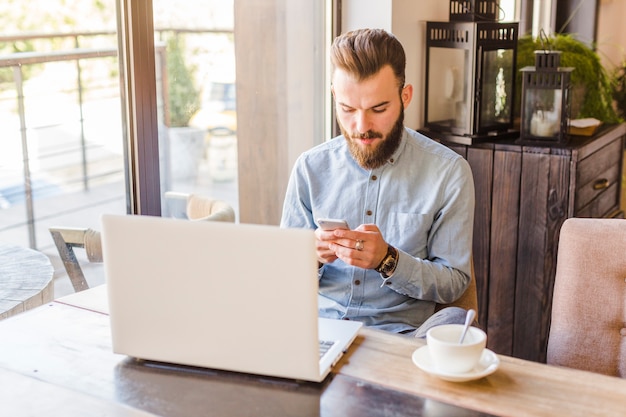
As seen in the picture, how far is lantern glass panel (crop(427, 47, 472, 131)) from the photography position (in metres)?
2.72

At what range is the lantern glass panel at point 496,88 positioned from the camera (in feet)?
8.96

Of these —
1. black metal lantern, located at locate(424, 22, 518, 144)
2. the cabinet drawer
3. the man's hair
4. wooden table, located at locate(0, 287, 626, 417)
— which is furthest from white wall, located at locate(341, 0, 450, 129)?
wooden table, located at locate(0, 287, 626, 417)

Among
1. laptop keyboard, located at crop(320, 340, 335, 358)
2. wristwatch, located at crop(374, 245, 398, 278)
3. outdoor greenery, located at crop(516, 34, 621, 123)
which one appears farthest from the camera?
outdoor greenery, located at crop(516, 34, 621, 123)

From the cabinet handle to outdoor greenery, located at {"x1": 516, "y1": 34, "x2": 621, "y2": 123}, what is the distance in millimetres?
270

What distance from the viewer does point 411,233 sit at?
6.29 feet

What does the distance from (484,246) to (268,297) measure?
1.64 metres

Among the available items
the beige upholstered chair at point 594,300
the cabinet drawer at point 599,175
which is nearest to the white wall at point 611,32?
the cabinet drawer at point 599,175

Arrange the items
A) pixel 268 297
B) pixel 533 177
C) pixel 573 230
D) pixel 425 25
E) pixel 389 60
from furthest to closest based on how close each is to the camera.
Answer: pixel 425 25, pixel 533 177, pixel 389 60, pixel 573 230, pixel 268 297

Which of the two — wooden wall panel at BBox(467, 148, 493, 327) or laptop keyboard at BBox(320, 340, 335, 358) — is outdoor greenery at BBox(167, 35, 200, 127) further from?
laptop keyboard at BBox(320, 340, 335, 358)

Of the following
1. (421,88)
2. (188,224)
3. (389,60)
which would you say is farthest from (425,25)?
(188,224)

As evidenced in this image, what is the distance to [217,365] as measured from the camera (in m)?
1.33

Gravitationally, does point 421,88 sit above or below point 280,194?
above

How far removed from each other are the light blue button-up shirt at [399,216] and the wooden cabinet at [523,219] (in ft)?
2.36

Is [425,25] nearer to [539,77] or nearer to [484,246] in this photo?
[539,77]
